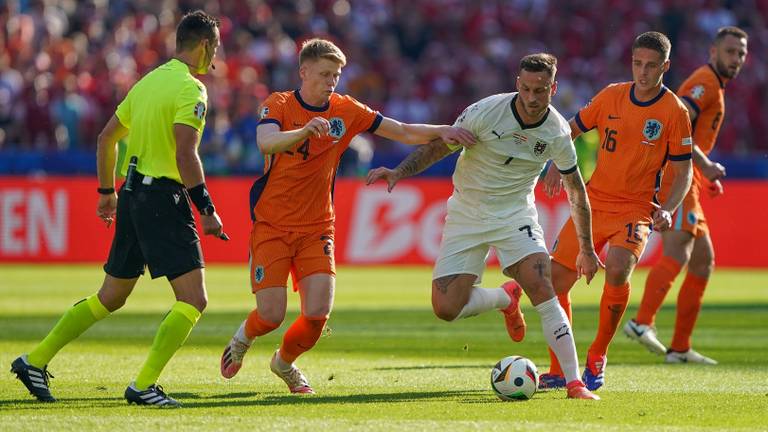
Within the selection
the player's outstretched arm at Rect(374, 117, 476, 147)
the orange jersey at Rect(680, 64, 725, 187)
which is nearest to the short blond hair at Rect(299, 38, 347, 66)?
the player's outstretched arm at Rect(374, 117, 476, 147)

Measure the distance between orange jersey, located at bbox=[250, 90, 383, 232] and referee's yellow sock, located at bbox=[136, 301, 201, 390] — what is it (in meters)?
1.01

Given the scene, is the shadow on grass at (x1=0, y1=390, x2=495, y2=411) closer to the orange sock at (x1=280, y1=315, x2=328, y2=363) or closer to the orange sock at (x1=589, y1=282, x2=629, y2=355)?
the orange sock at (x1=280, y1=315, x2=328, y2=363)

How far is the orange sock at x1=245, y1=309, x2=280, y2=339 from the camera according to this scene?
8820 mm

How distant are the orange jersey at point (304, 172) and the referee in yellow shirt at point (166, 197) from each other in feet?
2.11

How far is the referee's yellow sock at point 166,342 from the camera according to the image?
8.10 meters

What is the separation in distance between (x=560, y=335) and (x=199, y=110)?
2681 millimetres

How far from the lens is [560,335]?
863cm

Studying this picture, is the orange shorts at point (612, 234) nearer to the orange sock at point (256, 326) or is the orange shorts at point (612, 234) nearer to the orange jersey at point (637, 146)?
the orange jersey at point (637, 146)

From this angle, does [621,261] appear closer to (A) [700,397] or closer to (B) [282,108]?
(A) [700,397]

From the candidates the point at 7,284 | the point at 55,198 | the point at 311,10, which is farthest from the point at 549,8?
the point at 7,284

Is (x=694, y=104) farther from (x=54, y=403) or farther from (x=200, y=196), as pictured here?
(x=54, y=403)

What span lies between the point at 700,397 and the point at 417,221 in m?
13.5

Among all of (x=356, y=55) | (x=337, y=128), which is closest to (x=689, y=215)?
(x=337, y=128)

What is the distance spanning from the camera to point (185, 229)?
8273 millimetres
